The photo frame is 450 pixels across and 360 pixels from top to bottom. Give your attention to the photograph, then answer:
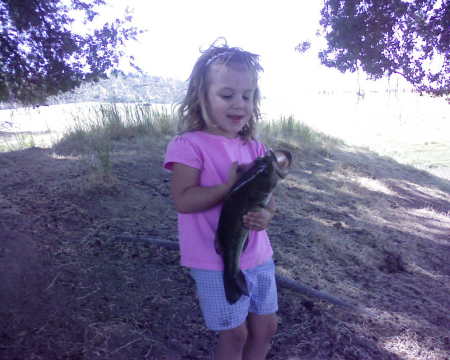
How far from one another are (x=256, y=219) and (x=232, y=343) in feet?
2.00

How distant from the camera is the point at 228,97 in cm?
193

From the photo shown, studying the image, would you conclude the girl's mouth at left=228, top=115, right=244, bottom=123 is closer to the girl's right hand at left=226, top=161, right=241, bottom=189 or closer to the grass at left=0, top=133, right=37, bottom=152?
the girl's right hand at left=226, top=161, right=241, bottom=189

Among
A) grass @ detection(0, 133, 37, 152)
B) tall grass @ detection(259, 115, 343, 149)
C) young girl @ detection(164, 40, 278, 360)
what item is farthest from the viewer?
tall grass @ detection(259, 115, 343, 149)

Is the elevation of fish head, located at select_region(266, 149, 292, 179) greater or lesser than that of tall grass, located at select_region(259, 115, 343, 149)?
greater

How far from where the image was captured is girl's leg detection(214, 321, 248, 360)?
6.23 ft

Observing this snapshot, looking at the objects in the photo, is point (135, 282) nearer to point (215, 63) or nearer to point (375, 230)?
point (215, 63)

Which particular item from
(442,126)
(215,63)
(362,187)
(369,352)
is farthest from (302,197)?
(442,126)

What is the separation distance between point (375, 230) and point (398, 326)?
101 inches

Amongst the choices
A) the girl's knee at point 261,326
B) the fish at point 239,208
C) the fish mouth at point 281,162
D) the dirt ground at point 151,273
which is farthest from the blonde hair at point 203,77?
the dirt ground at point 151,273

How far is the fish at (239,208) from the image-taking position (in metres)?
1.72

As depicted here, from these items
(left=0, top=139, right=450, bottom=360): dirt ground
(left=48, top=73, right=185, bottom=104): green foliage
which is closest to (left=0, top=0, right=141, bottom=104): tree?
(left=0, top=139, right=450, bottom=360): dirt ground

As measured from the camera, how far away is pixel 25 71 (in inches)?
155

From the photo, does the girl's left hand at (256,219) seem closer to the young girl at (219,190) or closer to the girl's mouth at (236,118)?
the young girl at (219,190)

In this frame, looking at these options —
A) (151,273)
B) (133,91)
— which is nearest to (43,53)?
(151,273)
